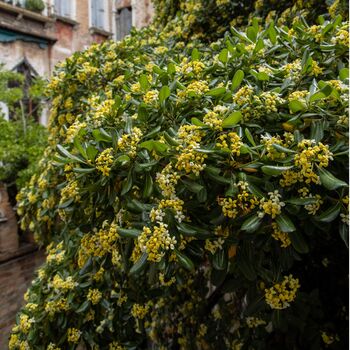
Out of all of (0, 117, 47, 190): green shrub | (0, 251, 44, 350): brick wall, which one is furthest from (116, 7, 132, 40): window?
(0, 251, 44, 350): brick wall

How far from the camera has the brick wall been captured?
460 centimetres

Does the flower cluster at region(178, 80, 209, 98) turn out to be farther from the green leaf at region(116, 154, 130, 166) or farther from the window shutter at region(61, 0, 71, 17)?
the window shutter at region(61, 0, 71, 17)

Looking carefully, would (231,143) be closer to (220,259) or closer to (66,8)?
(220,259)

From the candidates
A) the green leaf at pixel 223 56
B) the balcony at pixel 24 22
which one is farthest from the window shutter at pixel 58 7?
the green leaf at pixel 223 56

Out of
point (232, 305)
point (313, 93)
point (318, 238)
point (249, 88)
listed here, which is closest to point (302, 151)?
point (313, 93)

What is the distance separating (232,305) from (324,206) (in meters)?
1.84

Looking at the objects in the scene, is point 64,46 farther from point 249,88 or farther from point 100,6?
point 249,88

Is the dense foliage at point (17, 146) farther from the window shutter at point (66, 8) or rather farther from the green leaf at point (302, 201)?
the green leaf at point (302, 201)

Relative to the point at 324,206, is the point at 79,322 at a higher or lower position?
lower

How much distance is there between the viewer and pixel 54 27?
1127cm

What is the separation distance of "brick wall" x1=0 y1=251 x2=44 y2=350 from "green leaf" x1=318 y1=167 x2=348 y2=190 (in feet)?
13.2

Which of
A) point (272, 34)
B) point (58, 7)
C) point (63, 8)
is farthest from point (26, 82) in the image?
point (272, 34)

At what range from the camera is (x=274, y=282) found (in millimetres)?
1497

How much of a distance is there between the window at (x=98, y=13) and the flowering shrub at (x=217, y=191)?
11837mm
